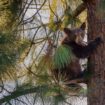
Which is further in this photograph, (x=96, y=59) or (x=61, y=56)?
(x=96, y=59)

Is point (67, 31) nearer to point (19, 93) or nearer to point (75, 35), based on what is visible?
point (75, 35)

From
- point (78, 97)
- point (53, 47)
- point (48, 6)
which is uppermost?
point (48, 6)

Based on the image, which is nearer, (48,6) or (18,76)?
(18,76)

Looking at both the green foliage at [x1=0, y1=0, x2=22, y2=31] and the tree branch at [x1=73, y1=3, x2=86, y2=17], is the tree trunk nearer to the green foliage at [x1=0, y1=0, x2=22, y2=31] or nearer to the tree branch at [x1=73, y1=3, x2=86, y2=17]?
the tree branch at [x1=73, y1=3, x2=86, y2=17]

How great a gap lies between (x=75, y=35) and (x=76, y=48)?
0.28m

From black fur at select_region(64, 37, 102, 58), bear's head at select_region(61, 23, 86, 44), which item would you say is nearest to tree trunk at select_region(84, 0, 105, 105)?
black fur at select_region(64, 37, 102, 58)

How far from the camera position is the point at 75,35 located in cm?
→ 326

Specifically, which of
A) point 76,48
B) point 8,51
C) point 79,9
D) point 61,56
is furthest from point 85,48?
point 8,51

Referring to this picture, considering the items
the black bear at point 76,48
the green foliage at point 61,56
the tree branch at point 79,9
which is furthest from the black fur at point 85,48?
the green foliage at point 61,56

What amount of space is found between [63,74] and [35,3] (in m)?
0.48

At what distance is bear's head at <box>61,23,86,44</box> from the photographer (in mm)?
3063

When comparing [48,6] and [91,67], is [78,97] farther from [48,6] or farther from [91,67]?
[48,6]

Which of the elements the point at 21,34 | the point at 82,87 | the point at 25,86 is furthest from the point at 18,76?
the point at 82,87

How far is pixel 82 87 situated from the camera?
9.48 ft
